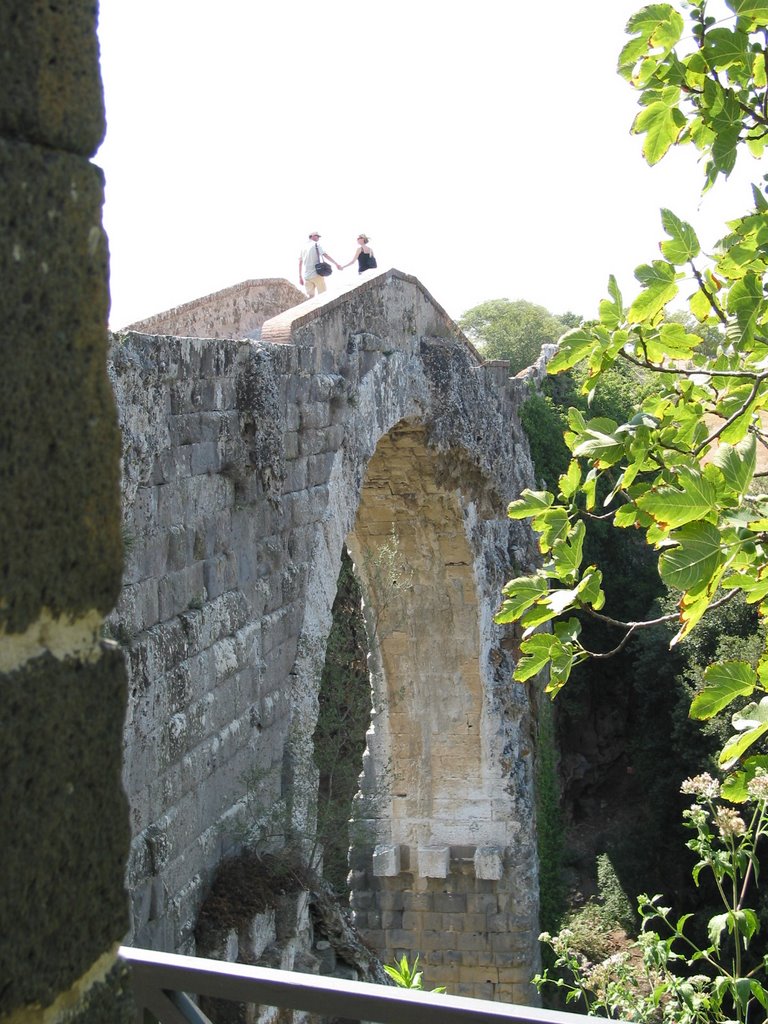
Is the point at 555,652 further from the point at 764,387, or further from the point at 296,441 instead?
the point at 296,441

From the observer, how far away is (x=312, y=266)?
475 inches

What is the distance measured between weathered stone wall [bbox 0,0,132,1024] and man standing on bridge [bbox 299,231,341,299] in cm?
1126

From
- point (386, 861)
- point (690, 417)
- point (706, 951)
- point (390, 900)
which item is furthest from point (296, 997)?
point (390, 900)

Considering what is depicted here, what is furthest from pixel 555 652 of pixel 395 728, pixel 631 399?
pixel 631 399

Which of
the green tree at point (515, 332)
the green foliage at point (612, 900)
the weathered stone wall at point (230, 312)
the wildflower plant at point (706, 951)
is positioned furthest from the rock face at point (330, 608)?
the green tree at point (515, 332)

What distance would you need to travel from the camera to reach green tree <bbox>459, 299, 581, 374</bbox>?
3039cm

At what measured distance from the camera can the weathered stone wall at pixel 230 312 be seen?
9.56 metres

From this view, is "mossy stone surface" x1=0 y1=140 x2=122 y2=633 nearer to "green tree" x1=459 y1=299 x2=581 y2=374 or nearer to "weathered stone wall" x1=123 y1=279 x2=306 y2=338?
"weathered stone wall" x1=123 y1=279 x2=306 y2=338

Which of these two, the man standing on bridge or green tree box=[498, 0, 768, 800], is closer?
green tree box=[498, 0, 768, 800]

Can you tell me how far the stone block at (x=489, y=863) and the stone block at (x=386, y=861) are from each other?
0.74 metres

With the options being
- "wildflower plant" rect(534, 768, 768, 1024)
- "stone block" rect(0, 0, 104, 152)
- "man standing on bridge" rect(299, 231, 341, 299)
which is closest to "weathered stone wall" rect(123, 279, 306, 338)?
"man standing on bridge" rect(299, 231, 341, 299)

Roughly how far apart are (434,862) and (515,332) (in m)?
21.4

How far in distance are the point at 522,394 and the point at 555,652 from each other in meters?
9.10

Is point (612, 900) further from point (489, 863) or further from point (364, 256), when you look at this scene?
point (364, 256)
